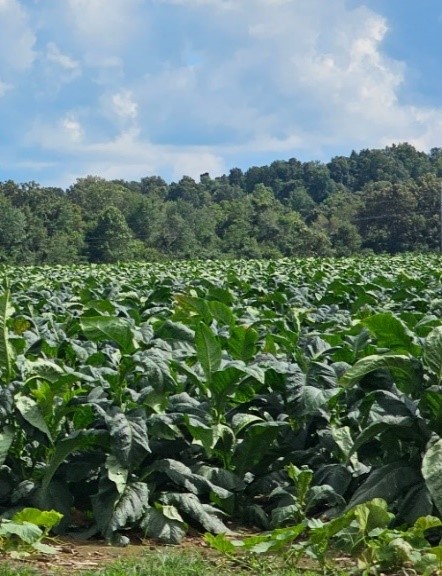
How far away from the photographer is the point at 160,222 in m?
87.6

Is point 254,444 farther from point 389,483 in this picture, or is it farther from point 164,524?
point 389,483

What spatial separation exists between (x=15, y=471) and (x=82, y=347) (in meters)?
1.18

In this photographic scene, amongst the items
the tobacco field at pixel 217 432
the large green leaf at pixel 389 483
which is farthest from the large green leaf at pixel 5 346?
the large green leaf at pixel 389 483

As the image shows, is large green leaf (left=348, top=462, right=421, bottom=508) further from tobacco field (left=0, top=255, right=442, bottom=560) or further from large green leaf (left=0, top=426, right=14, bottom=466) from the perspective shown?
large green leaf (left=0, top=426, right=14, bottom=466)

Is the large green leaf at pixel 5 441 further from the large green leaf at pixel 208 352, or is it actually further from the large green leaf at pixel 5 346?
the large green leaf at pixel 208 352

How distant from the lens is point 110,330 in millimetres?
5207

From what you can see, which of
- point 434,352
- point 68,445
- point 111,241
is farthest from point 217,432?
point 111,241

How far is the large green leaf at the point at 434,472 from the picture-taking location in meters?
3.91

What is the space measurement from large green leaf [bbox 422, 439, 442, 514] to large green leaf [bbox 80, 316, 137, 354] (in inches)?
74.0

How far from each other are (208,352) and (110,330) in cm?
59

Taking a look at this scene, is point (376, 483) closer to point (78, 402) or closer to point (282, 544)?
point (282, 544)

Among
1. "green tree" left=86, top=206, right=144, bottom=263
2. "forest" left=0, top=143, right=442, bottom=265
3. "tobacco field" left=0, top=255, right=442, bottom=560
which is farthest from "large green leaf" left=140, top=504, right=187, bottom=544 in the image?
"green tree" left=86, top=206, right=144, bottom=263

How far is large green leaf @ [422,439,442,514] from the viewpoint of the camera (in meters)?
3.91

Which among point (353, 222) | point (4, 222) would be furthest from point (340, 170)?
point (4, 222)
